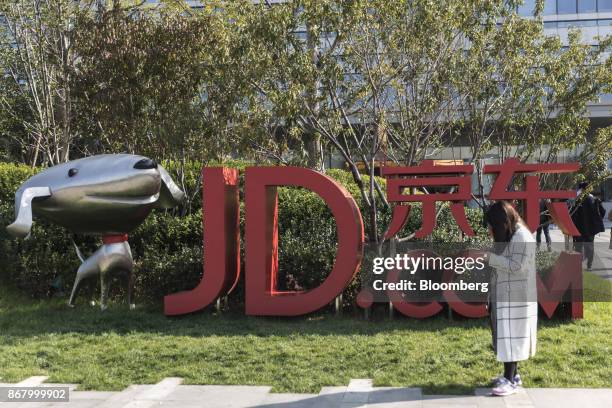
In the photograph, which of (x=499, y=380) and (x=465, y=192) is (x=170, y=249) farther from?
(x=499, y=380)

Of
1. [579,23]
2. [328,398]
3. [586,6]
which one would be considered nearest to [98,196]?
[328,398]

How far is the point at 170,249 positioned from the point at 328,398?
5.22m

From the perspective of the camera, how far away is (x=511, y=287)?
17.1 feet

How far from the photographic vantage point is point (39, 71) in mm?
14086

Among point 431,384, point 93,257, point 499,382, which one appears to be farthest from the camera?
point 93,257

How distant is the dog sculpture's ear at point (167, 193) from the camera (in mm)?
8547

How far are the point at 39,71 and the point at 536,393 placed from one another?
12711mm

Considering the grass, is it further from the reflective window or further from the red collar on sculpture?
the reflective window

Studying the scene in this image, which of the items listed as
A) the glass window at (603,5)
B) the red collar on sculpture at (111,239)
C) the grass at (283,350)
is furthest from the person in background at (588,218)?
the glass window at (603,5)

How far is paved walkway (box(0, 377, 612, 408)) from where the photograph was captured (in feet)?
16.8

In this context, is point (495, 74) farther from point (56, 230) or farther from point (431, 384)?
point (56, 230)

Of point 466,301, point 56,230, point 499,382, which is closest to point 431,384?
point 499,382

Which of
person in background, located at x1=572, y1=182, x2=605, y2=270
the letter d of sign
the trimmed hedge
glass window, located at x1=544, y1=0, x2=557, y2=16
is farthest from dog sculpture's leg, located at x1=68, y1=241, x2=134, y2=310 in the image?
glass window, located at x1=544, y1=0, x2=557, y2=16

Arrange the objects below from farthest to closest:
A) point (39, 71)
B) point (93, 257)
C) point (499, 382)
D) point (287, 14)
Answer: point (39, 71), point (93, 257), point (287, 14), point (499, 382)
